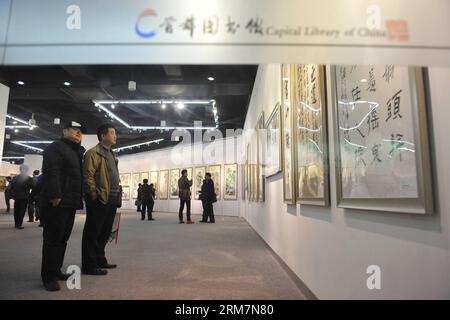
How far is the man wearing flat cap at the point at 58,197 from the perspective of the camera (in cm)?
262

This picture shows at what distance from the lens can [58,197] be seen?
2.62m

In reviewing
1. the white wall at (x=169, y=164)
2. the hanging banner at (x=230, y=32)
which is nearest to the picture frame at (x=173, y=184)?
the white wall at (x=169, y=164)

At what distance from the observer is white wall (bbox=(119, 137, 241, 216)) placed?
507 inches

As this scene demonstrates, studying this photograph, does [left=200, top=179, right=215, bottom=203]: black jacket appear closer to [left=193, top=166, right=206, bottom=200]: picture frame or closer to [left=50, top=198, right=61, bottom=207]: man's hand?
[left=193, top=166, right=206, bottom=200]: picture frame

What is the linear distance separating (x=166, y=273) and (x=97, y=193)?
105 centimetres

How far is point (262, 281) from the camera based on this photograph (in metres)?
2.98

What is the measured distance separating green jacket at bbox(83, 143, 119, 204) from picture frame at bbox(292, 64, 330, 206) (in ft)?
6.02

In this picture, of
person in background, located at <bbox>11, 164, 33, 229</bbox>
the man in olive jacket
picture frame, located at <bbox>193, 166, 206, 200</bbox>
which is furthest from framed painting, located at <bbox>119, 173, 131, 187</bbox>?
the man in olive jacket

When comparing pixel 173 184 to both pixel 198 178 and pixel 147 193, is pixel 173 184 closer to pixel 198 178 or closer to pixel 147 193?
pixel 198 178

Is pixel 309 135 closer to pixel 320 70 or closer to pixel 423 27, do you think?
pixel 320 70

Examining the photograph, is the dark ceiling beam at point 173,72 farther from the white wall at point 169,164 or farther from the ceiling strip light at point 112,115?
the white wall at point 169,164

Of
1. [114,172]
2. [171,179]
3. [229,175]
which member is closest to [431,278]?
[114,172]

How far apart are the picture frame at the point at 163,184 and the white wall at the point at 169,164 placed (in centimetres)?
20

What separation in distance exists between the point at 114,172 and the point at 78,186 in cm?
52
